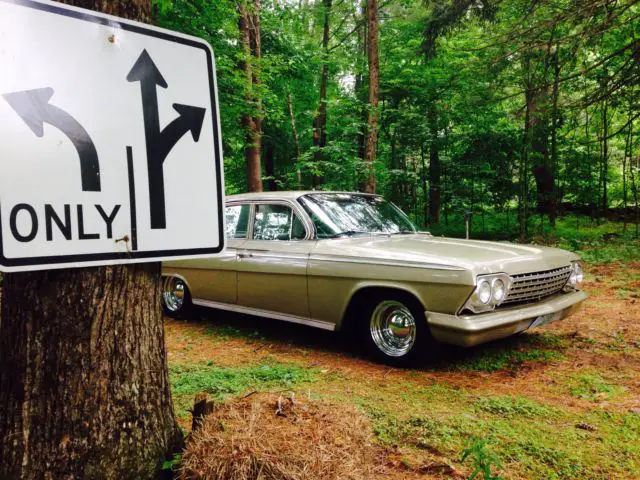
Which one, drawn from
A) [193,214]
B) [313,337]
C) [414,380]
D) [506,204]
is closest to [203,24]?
[313,337]

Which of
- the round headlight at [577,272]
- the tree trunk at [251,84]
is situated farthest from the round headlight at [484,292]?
the tree trunk at [251,84]

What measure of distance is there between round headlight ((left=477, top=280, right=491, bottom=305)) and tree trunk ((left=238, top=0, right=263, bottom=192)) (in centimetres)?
723

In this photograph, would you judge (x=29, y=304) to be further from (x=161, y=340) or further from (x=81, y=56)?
(x=81, y=56)

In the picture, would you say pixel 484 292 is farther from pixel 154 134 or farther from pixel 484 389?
pixel 154 134

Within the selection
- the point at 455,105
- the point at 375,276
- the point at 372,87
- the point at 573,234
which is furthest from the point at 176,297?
the point at 573,234

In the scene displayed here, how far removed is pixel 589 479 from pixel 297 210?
3.71 m

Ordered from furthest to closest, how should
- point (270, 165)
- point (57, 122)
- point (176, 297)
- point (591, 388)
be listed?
point (270, 165) < point (176, 297) < point (591, 388) < point (57, 122)

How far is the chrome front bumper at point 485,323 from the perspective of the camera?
3.84 metres

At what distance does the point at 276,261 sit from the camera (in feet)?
17.2

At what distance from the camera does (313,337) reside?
5629 mm

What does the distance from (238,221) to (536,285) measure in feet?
11.9

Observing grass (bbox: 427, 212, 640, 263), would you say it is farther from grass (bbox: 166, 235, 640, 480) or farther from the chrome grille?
the chrome grille

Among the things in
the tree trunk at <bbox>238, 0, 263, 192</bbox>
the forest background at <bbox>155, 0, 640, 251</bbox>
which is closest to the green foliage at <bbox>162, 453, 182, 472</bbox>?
the forest background at <bbox>155, 0, 640, 251</bbox>

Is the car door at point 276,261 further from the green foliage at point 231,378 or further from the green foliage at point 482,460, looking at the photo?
the green foliage at point 482,460
